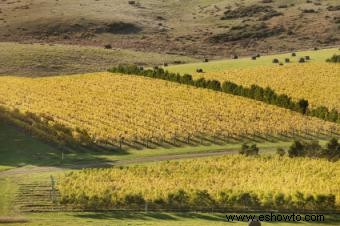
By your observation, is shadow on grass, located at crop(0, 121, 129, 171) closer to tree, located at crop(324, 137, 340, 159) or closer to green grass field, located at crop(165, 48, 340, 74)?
tree, located at crop(324, 137, 340, 159)

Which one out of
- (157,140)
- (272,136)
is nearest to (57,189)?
(157,140)

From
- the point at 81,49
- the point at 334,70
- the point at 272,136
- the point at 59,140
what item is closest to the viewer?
the point at 59,140

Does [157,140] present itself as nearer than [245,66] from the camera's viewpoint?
Yes

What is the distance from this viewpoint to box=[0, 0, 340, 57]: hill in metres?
173

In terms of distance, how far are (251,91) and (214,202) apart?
1972 inches

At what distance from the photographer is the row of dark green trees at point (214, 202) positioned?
2048 inches

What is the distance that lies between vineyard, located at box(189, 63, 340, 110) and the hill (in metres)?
44.9

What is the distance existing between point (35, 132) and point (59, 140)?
3.59m

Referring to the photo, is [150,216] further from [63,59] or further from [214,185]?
[63,59]

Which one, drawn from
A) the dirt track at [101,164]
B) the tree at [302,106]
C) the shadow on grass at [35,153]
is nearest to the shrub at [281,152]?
the dirt track at [101,164]

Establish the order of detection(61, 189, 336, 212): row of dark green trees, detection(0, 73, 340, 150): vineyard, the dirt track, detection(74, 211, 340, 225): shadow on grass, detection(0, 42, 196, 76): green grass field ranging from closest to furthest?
detection(74, 211, 340, 225): shadow on grass, detection(61, 189, 336, 212): row of dark green trees, the dirt track, detection(0, 73, 340, 150): vineyard, detection(0, 42, 196, 76): green grass field

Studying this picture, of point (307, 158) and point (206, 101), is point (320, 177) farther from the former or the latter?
point (206, 101)

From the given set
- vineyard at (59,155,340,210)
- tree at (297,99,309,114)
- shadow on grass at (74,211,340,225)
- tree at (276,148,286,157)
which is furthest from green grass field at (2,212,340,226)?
tree at (297,99,309,114)

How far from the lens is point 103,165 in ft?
220
